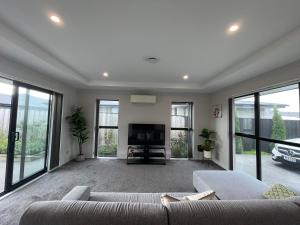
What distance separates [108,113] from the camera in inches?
210

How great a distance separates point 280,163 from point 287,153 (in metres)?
0.29

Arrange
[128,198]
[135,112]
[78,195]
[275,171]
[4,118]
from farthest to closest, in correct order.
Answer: [135,112]
[275,171]
[4,118]
[128,198]
[78,195]

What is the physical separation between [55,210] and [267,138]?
3725 mm

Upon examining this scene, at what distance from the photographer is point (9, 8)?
62.4 inches

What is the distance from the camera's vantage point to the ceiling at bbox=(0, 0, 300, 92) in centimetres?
153

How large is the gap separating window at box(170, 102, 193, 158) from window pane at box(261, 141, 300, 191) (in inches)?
95.7

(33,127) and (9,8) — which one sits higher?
(9,8)

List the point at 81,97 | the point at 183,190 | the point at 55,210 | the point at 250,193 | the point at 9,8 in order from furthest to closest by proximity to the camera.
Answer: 1. the point at 81,97
2. the point at 183,190
3. the point at 250,193
4. the point at 9,8
5. the point at 55,210

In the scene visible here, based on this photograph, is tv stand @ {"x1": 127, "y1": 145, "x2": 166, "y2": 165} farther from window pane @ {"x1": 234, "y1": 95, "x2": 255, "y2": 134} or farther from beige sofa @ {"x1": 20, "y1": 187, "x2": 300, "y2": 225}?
beige sofa @ {"x1": 20, "y1": 187, "x2": 300, "y2": 225}

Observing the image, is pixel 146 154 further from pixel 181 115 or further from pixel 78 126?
pixel 78 126

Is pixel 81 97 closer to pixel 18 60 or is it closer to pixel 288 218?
pixel 18 60

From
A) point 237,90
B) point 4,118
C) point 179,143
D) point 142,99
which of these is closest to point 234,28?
point 237,90

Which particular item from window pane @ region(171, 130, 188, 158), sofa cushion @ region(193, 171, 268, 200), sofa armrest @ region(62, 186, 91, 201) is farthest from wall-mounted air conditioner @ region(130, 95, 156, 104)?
sofa armrest @ region(62, 186, 91, 201)

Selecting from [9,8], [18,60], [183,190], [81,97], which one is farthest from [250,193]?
[81,97]
